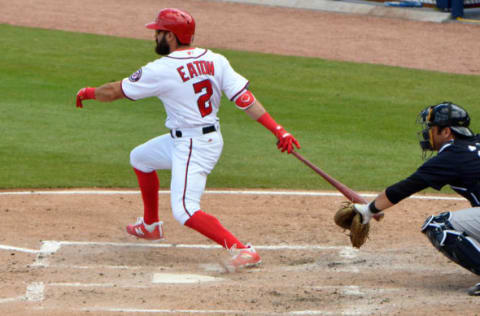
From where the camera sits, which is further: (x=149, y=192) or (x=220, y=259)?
(x=149, y=192)

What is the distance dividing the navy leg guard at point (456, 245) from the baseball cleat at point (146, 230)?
2.37 meters

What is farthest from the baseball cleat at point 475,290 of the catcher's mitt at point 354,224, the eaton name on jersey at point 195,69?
the eaton name on jersey at point 195,69

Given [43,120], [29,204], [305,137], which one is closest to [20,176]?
[29,204]

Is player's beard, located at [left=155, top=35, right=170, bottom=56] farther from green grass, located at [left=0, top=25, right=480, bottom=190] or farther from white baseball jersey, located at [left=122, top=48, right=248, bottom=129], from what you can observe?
green grass, located at [left=0, top=25, right=480, bottom=190]

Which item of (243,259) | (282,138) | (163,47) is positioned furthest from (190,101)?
(243,259)

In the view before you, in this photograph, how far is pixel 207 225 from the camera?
19.7ft

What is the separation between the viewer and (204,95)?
6094mm

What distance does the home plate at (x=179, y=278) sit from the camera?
226 inches

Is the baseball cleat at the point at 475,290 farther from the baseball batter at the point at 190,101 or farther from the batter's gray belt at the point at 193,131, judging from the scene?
the batter's gray belt at the point at 193,131

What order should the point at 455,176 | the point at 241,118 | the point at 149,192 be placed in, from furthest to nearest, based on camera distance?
1. the point at 241,118
2. the point at 149,192
3. the point at 455,176

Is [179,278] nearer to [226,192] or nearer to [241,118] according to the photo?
[226,192]

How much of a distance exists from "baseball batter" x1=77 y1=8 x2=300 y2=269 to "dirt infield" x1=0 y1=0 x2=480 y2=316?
1.28ft

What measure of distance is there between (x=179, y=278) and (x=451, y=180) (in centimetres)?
202

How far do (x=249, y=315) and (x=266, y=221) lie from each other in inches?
99.0
